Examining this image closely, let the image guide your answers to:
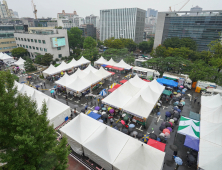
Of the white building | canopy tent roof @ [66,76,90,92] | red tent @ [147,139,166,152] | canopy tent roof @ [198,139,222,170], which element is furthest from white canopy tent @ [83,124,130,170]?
the white building

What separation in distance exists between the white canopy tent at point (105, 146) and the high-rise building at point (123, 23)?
7602cm

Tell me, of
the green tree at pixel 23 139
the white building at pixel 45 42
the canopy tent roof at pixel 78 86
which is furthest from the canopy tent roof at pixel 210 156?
the white building at pixel 45 42

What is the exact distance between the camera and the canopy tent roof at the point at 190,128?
1031 cm

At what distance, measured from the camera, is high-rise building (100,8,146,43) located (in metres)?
75.2

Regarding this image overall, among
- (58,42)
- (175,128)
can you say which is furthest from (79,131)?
(58,42)

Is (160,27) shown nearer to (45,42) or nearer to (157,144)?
(45,42)

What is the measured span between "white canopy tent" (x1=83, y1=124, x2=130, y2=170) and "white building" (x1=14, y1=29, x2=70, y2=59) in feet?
107

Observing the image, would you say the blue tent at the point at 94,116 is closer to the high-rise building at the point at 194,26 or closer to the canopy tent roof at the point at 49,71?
the canopy tent roof at the point at 49,71

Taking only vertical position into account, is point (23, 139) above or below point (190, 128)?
above

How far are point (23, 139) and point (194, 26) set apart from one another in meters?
60.0

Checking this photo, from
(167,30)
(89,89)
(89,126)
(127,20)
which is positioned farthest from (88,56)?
(127,20)

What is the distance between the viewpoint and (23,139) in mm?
4977

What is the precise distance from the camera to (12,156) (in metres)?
5.27

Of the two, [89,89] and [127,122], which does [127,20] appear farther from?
[127,122]
